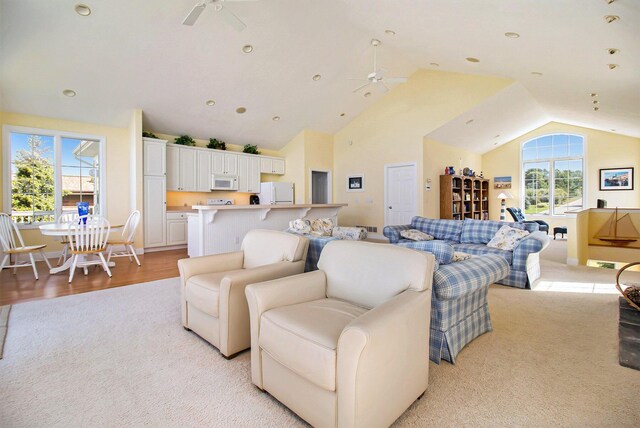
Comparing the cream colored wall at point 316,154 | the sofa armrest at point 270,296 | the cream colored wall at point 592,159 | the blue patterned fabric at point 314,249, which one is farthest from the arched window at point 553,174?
the sofa armrest at point 270,296

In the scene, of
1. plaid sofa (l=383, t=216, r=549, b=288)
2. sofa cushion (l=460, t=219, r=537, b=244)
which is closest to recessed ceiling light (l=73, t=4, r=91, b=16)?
plaid sofa (l=383, t=216, r=549, b=288)

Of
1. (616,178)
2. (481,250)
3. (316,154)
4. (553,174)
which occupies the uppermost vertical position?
(316,154)

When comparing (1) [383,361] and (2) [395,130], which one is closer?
(1) [383,361]

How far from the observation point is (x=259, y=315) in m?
1.74

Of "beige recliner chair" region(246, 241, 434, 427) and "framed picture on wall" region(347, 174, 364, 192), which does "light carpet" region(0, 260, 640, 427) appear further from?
"framed picture on wall" region(347, 174, 364, 192)

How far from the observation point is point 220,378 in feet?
6.29

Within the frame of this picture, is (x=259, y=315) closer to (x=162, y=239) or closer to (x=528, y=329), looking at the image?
(x=528, y=329)

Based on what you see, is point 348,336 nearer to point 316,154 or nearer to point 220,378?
point 220,378

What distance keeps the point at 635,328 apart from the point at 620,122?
7104mm

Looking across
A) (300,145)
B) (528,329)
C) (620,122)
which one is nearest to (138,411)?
(528,329)

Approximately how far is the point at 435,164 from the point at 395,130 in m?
1.32

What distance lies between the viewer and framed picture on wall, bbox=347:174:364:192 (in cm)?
855

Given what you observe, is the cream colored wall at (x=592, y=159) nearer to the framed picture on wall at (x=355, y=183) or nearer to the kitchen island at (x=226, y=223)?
the framed picture on wall at (x=355, y=183)

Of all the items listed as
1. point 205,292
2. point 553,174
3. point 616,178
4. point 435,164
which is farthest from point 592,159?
point 205,292
